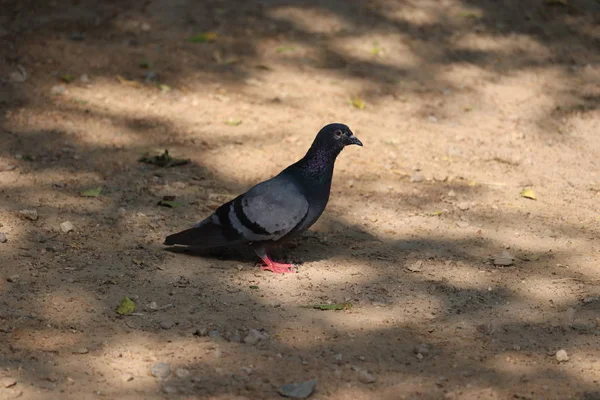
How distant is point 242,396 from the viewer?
372 centimetres

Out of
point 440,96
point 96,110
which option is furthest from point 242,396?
point 440,96

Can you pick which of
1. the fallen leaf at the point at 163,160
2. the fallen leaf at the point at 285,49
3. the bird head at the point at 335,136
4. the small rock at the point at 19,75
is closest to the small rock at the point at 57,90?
the small rock at the point at 19,75

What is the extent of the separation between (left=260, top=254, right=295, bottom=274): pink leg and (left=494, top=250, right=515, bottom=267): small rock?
1249 millimetres

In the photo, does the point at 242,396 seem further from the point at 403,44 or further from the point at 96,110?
the point at 403,44

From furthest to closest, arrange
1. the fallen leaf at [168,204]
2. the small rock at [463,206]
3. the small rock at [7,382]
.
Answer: the small rock at [463,206] < the fallen leaf at [168,204] < the small rock at [7,382]

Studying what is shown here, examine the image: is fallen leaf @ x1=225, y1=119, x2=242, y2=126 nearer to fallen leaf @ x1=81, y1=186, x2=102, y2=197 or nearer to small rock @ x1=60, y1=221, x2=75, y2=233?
fallen leaf @ x1=81, y1=186, x2=102, y2=197

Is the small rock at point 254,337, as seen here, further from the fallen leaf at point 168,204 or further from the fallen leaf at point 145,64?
the fallen leaf at point 145,64

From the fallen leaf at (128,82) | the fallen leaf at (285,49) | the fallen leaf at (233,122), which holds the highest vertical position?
the fallen leaf at (285,49)

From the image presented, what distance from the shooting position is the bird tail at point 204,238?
4.99 metres

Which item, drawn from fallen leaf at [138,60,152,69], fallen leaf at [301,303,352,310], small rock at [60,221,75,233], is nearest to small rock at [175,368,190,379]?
fallen leaf at [301,303,352,310]

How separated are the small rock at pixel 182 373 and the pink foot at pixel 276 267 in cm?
126

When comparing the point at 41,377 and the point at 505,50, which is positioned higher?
the point at 505,50

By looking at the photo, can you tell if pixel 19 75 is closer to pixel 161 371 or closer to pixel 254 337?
pixel 254 337

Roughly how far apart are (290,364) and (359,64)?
4.80m
